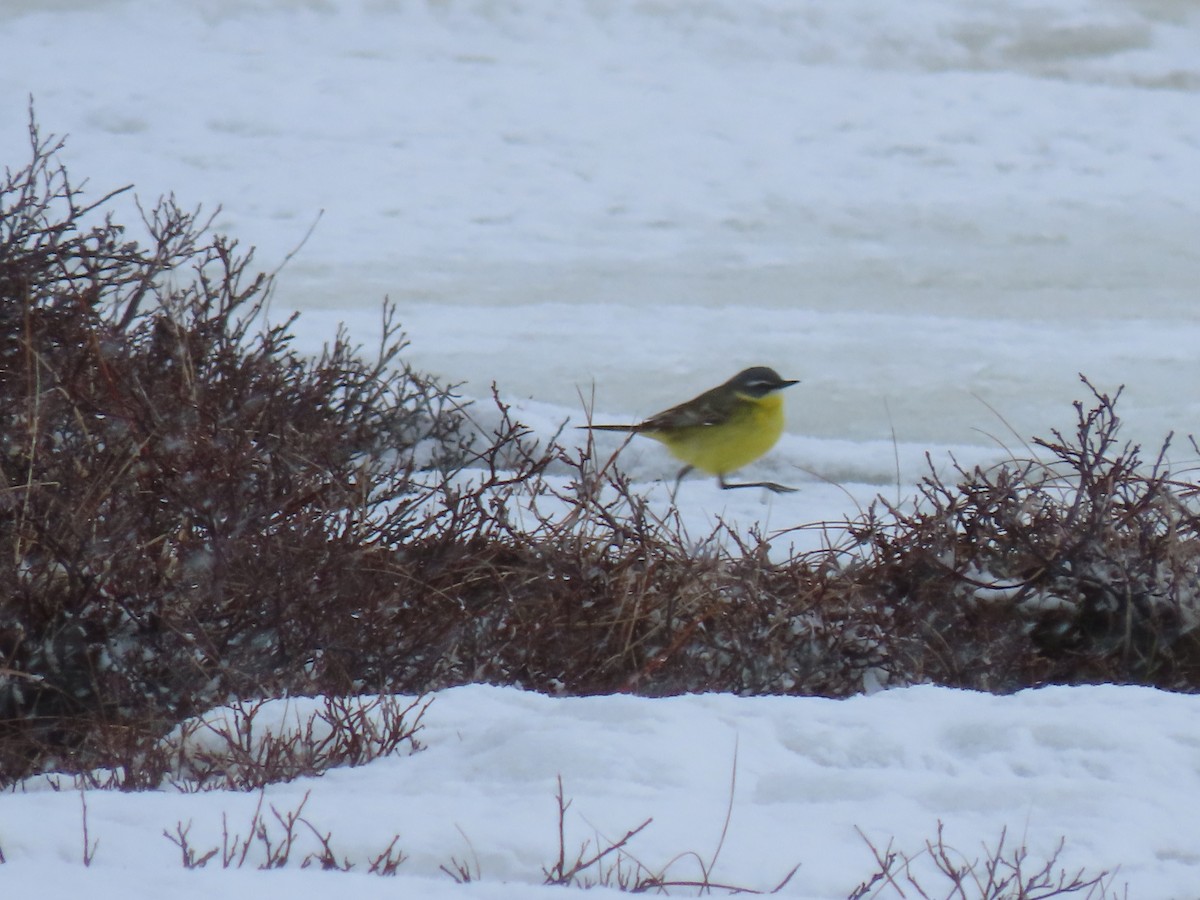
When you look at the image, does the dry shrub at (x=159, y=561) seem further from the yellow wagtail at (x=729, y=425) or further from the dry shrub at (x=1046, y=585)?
the yellow wagtail at (x=729, y=425)

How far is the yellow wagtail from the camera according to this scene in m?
6.09

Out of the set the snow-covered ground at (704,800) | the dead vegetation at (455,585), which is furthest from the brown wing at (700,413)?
the snow-covered ground at (704,800)

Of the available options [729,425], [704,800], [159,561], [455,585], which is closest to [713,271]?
[729,425]

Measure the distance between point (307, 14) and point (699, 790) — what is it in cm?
1514

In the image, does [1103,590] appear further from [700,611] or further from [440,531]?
[440,531]

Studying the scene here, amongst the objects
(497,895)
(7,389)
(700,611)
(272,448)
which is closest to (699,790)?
(497,895)

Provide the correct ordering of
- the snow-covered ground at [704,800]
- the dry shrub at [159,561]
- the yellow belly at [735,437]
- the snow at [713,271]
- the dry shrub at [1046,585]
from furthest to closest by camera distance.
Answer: the yellow belly at [735,437] → the dry shrub at [1046,585] → the dry shrub at [159,561] → the snow at [713,271] → the snow-covered ground at [704,800]

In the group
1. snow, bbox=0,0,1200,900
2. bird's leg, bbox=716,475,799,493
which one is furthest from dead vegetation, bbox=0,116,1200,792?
bird's leg, bbox=716,475,799,493

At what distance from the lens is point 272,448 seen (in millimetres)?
4695

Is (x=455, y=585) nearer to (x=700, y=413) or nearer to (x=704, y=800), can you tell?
(x=704, y=800)

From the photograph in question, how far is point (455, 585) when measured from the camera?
4.43 m

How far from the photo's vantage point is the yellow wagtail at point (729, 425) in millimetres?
6086

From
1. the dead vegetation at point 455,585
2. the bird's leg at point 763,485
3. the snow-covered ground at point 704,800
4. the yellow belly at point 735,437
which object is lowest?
the snow-covered ground at point 704,800

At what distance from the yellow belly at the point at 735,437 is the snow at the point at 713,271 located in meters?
0.19
